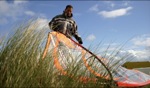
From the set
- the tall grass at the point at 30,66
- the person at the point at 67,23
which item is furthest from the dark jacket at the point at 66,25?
the tall grass at the point at 30,66

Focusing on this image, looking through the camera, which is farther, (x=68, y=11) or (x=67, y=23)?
(x=68, y=11)

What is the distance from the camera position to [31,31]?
16.9ft

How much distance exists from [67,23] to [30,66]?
3746mm

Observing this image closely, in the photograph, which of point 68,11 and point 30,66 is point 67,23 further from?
point 30,66

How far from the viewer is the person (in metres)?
7.86

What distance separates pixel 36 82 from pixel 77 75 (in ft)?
2.67

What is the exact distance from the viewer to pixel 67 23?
8.05 m

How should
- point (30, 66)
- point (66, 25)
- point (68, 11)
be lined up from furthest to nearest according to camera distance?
point (68, 11)
point (66, 25)
point (30, 66)

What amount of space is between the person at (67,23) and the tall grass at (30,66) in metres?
2.55

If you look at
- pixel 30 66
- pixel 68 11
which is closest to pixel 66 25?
pixel 68 11

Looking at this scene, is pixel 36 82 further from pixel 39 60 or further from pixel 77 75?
pixel 77 75

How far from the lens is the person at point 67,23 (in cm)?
786

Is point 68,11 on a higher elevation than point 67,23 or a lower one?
higher

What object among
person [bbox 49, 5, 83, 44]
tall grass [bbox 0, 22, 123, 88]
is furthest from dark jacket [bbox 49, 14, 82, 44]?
tall grass [bbox 0, 22, 123, 88]
